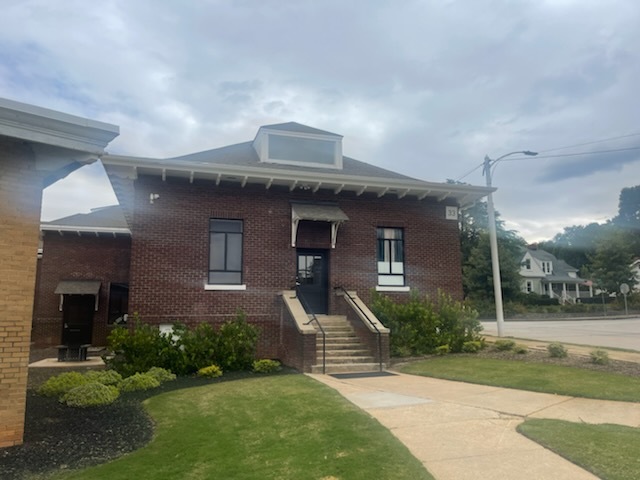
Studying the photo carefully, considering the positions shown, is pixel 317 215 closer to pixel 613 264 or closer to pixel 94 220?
pixel 94 220

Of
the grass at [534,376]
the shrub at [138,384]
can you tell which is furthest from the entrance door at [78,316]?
the grass at [534,376]

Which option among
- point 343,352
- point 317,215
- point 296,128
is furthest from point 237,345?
point 296,128

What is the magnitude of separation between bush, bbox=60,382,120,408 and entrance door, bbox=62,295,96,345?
10.8m

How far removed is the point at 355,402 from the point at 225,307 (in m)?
6.61

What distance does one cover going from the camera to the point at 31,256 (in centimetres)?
607

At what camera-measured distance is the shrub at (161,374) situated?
34.6 ft

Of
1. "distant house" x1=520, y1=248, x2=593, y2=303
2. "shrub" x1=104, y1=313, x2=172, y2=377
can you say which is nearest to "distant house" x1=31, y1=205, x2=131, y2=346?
"shrub" x1=104, y1=313, x2=172, y2=377

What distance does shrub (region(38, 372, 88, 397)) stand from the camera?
8977 mm

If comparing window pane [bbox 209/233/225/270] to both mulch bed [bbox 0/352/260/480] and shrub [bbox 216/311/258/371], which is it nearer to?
shrub [bbox 216/311/258/371]

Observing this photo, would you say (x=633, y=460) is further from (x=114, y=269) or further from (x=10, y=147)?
(x=114, y=269)

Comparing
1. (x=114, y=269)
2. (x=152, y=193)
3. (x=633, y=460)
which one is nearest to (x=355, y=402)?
(x=633, y=460)

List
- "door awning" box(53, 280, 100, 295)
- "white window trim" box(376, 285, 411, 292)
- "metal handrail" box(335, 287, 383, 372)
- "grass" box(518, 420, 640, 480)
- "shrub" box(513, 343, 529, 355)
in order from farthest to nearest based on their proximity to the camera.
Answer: "door awning" box(53, 280, 100, 295)
"white window trim" box(376, 285, 411, 292)
"shrub" box(513, 343, 529, 355)
"metal handrail" box(335, 287, 383, 372)
"grass" box(518, 420, 640, 480)

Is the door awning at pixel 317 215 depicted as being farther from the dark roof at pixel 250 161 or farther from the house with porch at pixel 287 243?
the dark roof at pixel 250 161

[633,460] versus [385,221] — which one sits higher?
[385,221]
